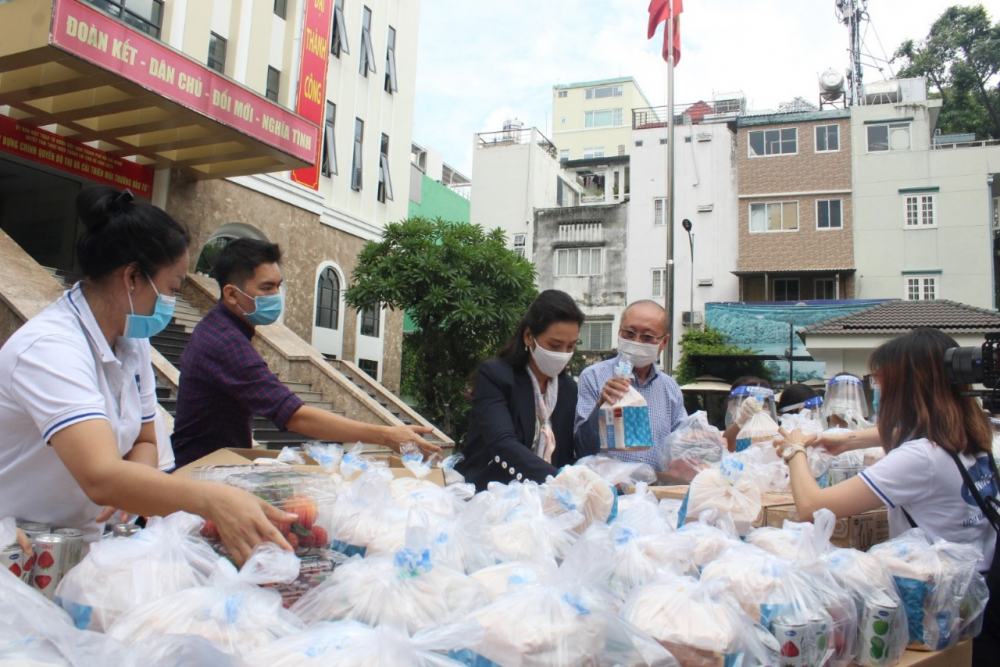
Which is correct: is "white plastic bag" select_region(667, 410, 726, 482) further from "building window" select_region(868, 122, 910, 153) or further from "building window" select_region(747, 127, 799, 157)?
"building window" select_region(868, 122, 910, 153)

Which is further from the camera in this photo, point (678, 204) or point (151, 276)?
point (678, 204)

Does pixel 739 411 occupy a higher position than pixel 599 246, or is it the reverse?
pixel 599 246

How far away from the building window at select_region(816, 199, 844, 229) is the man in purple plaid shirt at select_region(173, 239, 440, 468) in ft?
90.7

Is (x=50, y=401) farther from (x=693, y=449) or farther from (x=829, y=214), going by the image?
(x=829, y=214)

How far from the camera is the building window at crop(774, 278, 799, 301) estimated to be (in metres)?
27.7

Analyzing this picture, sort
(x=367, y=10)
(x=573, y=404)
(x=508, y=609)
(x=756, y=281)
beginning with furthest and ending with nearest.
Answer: (x=756, y=281)
(x=367, y=10)
(x=573, y=404)
(x=508, y=609)

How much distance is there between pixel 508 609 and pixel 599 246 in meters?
30.3

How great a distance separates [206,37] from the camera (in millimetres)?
13562

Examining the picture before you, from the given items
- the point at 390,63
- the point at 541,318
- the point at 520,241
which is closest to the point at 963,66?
the point at 520,241

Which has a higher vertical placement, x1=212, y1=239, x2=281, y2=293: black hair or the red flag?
the red flag

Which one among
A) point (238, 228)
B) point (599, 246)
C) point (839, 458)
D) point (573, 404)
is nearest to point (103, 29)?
point (238, 228)

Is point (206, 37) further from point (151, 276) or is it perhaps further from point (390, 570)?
point (390, 570)

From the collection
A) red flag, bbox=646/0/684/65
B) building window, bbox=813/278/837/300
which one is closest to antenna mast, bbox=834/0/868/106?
building window, bbox=813/278/837/300

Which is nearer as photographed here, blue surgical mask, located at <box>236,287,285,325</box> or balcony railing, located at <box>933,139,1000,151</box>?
blue surgical mask, located at <box>236,287,285,325</box>
